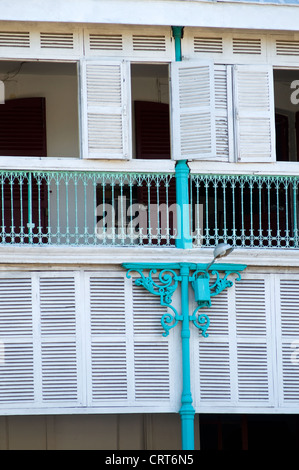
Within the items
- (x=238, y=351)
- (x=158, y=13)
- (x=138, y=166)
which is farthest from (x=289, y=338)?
(x=158, y=13)

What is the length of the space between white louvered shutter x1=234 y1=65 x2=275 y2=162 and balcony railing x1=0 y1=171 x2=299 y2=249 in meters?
0.28

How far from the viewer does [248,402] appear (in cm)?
1460

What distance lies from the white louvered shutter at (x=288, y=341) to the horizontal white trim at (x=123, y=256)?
0.83 ft

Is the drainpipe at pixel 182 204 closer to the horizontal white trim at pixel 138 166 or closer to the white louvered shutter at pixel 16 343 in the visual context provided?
the horizontal white trim at pixel 138 166

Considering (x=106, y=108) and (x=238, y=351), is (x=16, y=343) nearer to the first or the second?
(x=238, y=351)

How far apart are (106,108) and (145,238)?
1.42 meters

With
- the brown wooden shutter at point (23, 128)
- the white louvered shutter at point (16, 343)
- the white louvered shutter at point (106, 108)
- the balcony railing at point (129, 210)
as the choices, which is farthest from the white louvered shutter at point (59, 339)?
the brown wooden shutter at point (23, 128)

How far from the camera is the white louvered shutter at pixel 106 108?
577 inches

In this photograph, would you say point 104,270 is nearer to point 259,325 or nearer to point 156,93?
point 259,325

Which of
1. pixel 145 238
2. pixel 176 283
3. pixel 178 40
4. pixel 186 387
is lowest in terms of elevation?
pixel 186 387

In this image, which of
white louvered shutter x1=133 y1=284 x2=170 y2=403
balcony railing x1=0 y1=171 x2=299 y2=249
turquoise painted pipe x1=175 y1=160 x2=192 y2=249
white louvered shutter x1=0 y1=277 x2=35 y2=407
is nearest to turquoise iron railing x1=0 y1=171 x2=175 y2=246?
balcony railing x1=0 y1=171 x2=299 y2=249

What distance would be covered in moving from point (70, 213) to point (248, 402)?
315cm

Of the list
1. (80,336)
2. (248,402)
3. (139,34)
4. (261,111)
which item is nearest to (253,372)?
(248,402)

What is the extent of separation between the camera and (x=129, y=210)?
1599cm
